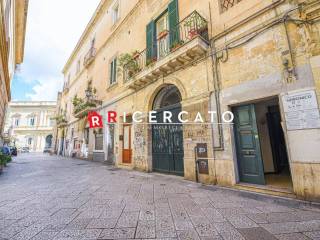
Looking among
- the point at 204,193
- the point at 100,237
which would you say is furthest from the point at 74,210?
the point at 204,193

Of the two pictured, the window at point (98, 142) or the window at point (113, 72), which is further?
the window at point (98, 142)

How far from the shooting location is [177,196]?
3893 millimetres

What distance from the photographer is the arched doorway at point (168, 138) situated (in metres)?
6.54

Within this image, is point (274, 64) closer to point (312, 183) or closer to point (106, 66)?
point (312, 183)

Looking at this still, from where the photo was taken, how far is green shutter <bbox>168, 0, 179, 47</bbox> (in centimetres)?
676

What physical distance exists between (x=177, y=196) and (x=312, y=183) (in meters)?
→ 2.73

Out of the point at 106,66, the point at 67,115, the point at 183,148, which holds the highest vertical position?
the point at 106,66

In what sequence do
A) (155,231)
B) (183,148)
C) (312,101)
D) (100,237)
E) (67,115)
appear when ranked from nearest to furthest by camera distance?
(100,237) < (155,231) < (312,101) < (183,148) < (67,115)

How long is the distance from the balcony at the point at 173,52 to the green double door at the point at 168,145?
63.9 inches

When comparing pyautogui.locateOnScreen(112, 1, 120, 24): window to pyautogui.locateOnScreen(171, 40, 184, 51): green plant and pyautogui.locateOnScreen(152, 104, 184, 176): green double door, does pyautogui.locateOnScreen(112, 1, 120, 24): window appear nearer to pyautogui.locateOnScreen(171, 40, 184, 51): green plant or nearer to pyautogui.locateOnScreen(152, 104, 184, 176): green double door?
pyautogui.locateOnScreen(171, 40, 184, 51): green plant

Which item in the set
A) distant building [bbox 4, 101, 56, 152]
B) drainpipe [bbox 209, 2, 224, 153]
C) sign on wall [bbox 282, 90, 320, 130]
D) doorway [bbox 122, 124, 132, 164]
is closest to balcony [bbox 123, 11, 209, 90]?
drainpipe [bbox 209, 2, 224, 153]

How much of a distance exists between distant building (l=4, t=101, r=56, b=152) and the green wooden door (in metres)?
40.8

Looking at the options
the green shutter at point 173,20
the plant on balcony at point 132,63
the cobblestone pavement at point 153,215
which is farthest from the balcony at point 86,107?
the cobblestone pavement at point 153,215

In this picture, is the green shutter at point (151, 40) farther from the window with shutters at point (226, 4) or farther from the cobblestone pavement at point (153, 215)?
the cobblestone pavement at point (153, 215)
